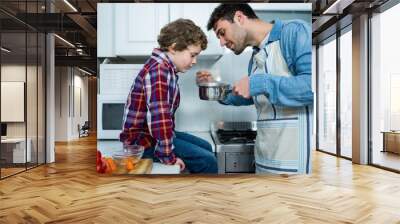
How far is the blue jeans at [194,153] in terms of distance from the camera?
4871mm

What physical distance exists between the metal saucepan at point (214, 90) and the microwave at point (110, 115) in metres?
0.93

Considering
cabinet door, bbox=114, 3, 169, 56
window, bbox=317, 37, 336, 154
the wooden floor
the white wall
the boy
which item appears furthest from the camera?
the white wall

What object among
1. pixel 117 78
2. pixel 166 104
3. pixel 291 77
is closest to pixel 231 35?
pixel 291 77

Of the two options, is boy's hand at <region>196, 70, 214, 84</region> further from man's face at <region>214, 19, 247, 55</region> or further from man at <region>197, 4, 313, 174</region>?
man's face at <region>214, 19, 247, 55</region>

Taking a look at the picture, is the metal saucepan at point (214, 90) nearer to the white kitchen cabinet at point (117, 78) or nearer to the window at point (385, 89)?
the white kitchen cabinet at point (117, 78)

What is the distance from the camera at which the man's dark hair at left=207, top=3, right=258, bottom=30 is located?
4.86m

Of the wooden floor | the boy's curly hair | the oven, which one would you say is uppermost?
the boy's curly hair

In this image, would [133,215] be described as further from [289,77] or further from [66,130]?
[66,130]

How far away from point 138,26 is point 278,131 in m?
2.10

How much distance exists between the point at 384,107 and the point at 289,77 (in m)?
2.29

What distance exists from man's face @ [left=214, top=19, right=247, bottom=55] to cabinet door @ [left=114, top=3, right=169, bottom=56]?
65 centimetres

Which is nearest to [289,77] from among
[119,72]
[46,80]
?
[119,72]

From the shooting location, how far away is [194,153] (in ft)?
16.3

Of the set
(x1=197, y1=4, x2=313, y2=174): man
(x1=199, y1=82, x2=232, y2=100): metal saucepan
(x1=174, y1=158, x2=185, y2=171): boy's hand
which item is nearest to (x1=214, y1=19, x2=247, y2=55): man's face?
(x1=197, y1=4, x2=313, y2=174): man
